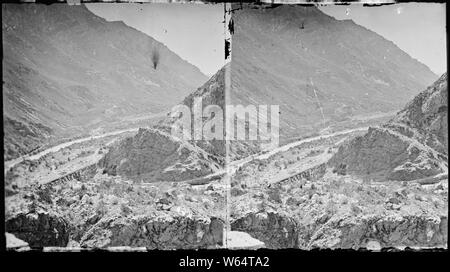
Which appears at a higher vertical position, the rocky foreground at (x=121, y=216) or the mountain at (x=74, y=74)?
the mountain at (x=74, y=74)

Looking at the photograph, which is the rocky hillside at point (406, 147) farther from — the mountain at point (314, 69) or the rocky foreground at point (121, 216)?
the rocky foreground at point (121, 216)

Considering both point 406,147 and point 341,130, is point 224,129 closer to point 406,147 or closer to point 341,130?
point 341,130

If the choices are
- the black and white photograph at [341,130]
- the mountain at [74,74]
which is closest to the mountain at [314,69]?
the black and white photograph at [341,130]

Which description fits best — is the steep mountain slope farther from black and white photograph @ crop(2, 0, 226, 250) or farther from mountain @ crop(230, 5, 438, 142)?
mountain @ crop(230, 5, 438, 142)

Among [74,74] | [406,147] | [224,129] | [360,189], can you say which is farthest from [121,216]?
[406,147]

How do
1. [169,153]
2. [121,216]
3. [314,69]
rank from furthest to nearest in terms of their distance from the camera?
[314,69] → [169,153] → [121,216]

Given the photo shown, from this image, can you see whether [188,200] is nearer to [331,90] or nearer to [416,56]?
[331,90]
